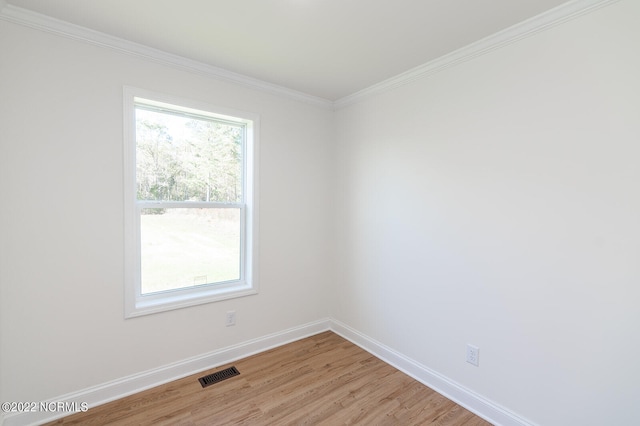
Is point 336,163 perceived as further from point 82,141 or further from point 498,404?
point 498,404

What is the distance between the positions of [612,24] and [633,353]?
5.44ft

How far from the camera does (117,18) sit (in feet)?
5.92

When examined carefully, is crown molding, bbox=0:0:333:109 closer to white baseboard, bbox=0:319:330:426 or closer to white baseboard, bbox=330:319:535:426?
white baseboard, bbox=0:319:330:426

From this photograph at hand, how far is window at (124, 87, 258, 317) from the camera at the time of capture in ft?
7.27

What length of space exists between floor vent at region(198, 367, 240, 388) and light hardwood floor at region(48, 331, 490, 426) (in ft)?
0.15

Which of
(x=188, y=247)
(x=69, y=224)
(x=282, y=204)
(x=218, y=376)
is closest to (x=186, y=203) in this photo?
(x=188, y=247)

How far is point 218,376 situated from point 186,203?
4.77 ft

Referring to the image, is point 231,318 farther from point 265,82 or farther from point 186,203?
point 265,82

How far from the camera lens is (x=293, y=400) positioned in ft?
6.93

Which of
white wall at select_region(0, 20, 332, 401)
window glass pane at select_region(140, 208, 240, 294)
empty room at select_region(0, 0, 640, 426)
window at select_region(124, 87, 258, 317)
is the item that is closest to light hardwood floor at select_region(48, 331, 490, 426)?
empty room at select_region(0, 0, 640, 426)

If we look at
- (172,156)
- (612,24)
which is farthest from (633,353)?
(172,156)

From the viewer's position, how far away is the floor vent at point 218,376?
2.28 meters

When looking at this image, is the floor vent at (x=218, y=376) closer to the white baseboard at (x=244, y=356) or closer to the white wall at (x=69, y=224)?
the white baseboard at (x=244, y=356)

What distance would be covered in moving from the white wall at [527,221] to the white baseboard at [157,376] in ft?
3.57
